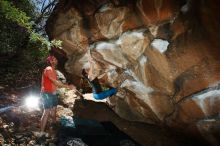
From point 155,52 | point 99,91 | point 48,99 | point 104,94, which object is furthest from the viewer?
point 99,91

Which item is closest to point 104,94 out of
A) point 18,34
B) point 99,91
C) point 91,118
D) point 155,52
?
point 99,91

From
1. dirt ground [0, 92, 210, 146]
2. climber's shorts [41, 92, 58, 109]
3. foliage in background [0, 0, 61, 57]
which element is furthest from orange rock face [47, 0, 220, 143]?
climber's shorts [41, 92, 58, 109]

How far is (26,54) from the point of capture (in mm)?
12188

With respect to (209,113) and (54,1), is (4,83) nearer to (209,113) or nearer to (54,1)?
(54,1)

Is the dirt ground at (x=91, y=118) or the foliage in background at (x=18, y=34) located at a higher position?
the foliage in background at (x=18, y=34)

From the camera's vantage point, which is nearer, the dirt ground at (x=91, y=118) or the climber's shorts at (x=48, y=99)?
the dirt ground at (x=91, y=118)

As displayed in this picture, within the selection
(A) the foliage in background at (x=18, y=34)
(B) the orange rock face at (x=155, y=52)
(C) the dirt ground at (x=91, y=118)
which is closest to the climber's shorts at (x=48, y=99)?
(C) the dirt ground at (x=91, y=118)

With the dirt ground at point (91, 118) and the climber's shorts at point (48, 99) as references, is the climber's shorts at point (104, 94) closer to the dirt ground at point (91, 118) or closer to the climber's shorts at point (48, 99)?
the dirt ground at point (91, 118)

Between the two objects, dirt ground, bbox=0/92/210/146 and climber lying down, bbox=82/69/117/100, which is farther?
climber lying down, bbox=82/69/117/100

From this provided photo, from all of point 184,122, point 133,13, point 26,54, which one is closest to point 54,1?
point 26,54

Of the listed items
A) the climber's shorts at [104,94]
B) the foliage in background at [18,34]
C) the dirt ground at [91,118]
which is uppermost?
the foliage in background at [18,34]

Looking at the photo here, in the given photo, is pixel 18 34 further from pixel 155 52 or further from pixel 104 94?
pixel 155 52

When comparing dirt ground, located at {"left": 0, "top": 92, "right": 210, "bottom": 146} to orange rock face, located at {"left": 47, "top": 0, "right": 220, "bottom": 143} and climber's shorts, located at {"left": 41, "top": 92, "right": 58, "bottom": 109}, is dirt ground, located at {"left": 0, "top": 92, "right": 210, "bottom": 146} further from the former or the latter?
climber's shorts, located at {"left": 41, "top": 92, "right": 58, "bottom": 109}

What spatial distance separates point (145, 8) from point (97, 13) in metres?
1.88
